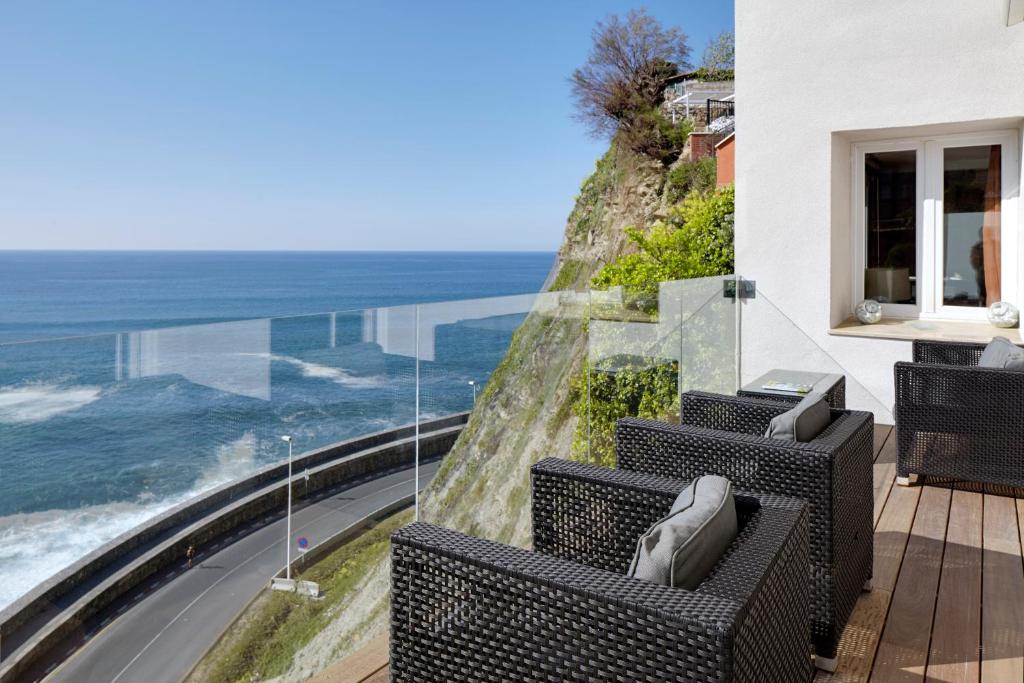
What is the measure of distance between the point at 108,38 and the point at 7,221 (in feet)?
56.3

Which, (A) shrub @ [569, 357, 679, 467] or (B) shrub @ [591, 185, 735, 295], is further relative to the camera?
(B) shrub @ [591, 185, 735, 295]

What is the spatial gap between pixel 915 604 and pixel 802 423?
739 mm

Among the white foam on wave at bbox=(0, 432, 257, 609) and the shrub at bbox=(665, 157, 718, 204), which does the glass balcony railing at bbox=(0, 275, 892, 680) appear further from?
the shrub at bbox=(665, 157, 718, 204)

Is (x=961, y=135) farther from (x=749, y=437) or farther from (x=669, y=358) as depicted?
(x=749, y=437)

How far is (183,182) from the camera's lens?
198 ft

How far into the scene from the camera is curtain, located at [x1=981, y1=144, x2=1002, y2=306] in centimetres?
531

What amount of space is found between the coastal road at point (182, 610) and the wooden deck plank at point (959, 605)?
224 centimetres

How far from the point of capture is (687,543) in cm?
149

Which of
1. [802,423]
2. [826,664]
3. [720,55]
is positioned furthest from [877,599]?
[720,55]

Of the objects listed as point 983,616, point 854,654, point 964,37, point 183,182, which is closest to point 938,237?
point 964,37

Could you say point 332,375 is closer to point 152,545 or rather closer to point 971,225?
point 152,545

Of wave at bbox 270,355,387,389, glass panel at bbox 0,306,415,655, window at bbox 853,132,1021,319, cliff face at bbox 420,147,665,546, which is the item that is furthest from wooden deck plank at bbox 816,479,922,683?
window at bbox 853,132,1021,319

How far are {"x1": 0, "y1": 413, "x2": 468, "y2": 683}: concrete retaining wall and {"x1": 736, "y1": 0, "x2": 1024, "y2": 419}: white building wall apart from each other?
3.48 metres

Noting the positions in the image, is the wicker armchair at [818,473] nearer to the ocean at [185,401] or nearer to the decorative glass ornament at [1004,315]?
the ocean at [185,401]
